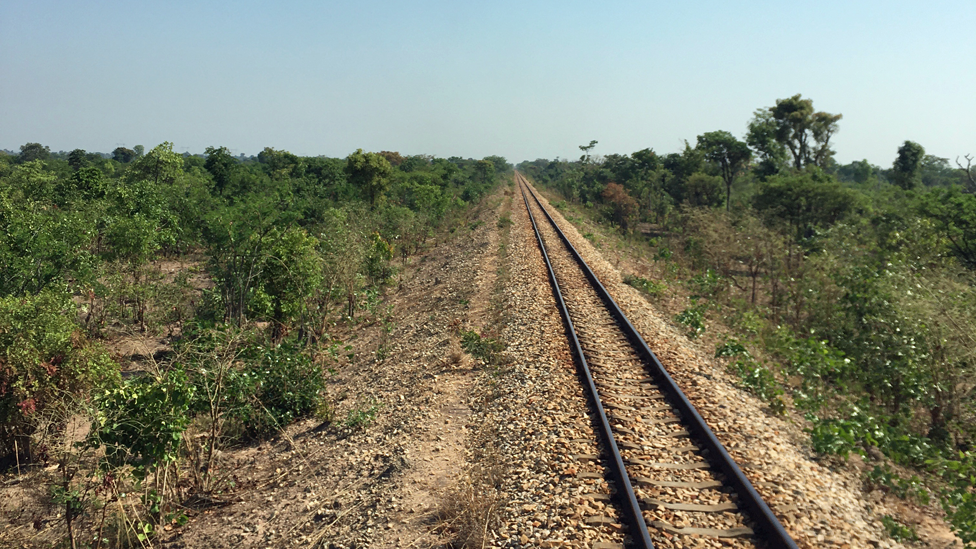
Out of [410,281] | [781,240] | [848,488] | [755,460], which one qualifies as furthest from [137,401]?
[781,240]

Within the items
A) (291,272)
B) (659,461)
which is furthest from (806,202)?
(291,272)

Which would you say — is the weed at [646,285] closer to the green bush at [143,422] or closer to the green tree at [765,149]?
the green bush at [143,422]

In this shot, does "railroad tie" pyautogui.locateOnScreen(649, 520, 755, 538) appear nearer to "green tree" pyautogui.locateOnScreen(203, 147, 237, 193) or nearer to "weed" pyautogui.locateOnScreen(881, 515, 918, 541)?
"weed" pyautogui.locateOnScreen(881, 515, 918, 541)

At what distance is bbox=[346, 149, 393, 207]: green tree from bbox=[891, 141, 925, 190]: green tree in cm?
3286

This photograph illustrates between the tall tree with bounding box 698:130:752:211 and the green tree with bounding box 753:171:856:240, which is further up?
the tall tree with bounding box 698:130:752:211

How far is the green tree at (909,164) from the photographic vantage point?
33.3 m

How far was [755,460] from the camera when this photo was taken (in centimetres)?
591

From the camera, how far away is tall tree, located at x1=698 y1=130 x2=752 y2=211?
35.3 m

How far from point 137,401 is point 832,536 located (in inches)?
279

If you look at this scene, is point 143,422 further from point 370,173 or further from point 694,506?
point 370,173

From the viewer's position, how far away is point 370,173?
30.0 m

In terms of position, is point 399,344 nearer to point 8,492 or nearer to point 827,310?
point 8,492

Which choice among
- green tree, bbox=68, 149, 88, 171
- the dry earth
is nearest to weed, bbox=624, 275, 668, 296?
the dry earth

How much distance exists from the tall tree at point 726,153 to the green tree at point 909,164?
364 inches
